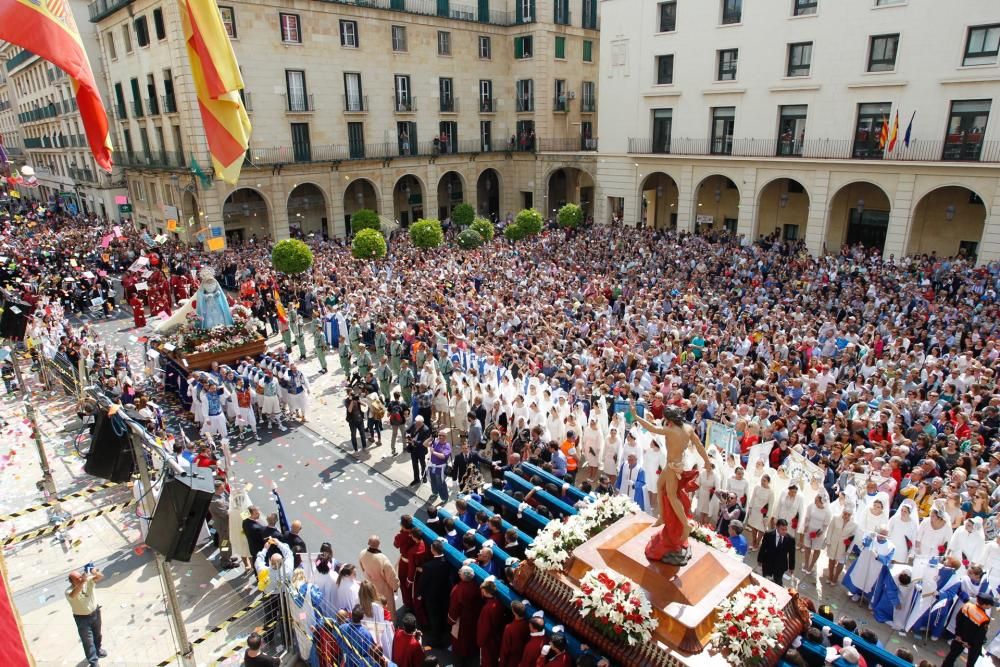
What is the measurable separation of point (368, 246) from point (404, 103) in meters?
13.8

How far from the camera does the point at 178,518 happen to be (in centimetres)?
669

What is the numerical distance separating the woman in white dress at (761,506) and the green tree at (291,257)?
64.6ft

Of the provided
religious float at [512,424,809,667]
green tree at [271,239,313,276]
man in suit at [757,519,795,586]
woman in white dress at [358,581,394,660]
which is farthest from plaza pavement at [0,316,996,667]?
green tree at [271,239,313,276]

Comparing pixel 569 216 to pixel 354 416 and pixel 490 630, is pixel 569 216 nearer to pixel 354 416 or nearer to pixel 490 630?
pixel 354 416

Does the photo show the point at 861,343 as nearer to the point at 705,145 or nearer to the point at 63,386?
the point at 705,145

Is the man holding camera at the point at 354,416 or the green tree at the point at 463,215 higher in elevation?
the green tree at the point at 463,215

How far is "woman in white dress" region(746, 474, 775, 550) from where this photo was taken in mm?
10148

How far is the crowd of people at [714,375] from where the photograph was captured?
9523 millimetres

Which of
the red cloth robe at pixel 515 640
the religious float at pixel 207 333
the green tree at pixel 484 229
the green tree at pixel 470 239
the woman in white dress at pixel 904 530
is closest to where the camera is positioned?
the red cloth robe at pixel 515 640

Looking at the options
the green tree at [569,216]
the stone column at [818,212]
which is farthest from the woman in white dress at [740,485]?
the green tree at [569,216]

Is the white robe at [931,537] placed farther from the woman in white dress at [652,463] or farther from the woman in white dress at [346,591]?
the woman in white dress at [346,591]

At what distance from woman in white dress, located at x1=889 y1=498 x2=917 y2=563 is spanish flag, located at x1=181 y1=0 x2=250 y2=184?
10.6 m

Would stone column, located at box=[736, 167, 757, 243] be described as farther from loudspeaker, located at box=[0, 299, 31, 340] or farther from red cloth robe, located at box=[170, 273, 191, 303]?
loudspeaker, located at box=[0, 299, 31, 340]

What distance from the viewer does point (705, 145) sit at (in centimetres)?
3212
